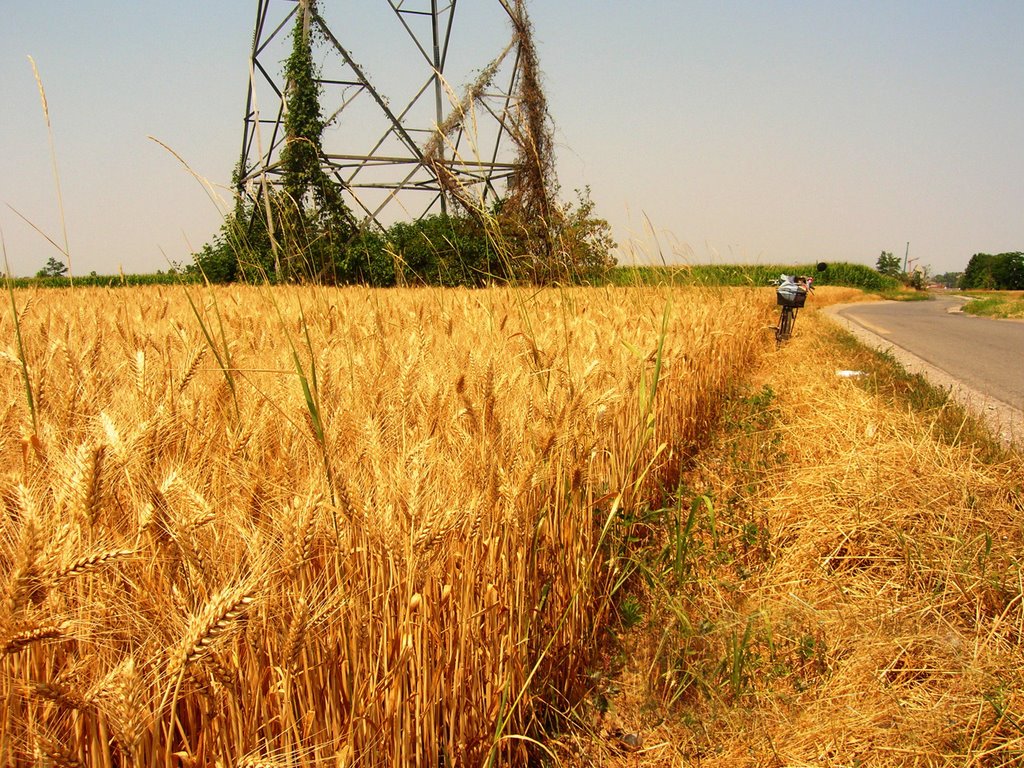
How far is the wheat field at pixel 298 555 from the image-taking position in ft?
2.66

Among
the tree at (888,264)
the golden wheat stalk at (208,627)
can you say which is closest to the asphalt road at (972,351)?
the golden wheat stalk at (208,627)

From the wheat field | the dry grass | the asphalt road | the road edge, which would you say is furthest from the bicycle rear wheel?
the wheat field

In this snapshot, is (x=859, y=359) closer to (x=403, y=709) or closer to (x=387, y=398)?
(x=387, y=398)

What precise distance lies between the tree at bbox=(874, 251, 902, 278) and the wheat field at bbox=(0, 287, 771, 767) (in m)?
57.8

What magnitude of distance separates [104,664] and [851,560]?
2.38 meters

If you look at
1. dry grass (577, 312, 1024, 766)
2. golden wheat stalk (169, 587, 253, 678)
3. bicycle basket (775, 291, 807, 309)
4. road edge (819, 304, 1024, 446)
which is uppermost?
bicycle basket (775, 291, 807, 309)

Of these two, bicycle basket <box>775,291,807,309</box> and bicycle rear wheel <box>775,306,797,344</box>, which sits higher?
bicycle basket <box>775,291,807,309</box>

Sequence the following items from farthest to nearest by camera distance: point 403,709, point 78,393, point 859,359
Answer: point 859,359, point 78,393, point 403,709

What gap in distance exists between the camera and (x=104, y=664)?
89 cm

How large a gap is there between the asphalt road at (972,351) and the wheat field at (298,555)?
11.5 feet

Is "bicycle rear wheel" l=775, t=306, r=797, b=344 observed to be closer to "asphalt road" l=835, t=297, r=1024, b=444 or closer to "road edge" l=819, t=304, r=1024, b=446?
"road edge" l=819, t=304, r=1024, b=446

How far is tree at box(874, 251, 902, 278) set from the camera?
172 feet

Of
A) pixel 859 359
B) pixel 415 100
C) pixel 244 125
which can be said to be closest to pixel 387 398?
pixel 859 359

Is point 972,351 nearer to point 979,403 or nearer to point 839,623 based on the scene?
point 979,403
